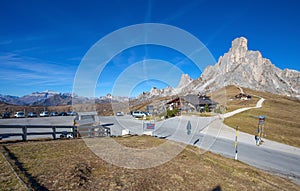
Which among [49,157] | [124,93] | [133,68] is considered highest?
[133,68]

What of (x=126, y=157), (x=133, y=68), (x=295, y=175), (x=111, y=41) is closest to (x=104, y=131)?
(x=126, y=157)

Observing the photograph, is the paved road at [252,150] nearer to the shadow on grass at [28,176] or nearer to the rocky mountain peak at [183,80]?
the rocky mountain peak at [183,80]

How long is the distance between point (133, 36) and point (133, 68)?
1527mm

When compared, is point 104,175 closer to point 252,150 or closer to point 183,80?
point 183,80

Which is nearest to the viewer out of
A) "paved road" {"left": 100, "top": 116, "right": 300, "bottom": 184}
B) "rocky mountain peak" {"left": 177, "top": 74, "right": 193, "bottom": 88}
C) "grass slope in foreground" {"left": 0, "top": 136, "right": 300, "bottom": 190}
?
"grass slope in foreground" {"left": 0, "top": 136, "right": 300, "bottom": 190}

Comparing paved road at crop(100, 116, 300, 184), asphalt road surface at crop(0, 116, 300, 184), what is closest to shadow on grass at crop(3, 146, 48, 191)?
asphalt road surface at crop(0, 116, 300, 184)

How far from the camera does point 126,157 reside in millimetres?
7711

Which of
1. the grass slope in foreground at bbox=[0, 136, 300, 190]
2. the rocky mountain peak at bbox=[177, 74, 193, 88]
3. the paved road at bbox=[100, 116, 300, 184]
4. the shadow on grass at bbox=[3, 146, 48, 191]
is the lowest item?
the paved road at bbox=[100, 116, 300, 184]

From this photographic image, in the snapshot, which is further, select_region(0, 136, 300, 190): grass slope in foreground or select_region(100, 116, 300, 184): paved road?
select_region(100, 116, 300, 184): paved road

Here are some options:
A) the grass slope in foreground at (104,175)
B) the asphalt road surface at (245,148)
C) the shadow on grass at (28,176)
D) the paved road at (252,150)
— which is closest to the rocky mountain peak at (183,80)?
the asphalt road surface at (245,148)

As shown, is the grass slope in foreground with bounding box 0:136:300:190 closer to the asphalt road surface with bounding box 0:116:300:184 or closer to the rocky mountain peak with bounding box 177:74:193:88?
the asphalt road surface with bounding box 0:116:300:184

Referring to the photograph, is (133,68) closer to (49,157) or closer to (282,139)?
(49,157)

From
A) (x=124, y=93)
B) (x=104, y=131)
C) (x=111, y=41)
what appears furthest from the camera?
(x=104, y=131)

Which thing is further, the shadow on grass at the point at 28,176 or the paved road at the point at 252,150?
the paved road at the point at 252,150
